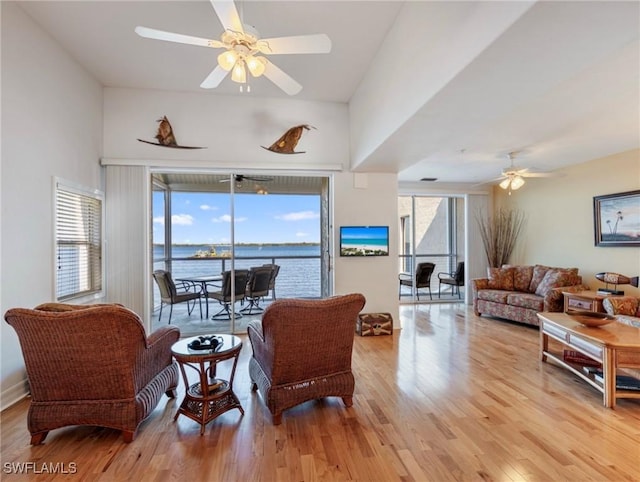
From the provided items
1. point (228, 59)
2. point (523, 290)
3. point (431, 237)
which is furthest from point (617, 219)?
point (228, 59)

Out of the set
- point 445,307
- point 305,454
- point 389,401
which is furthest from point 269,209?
point 445,307

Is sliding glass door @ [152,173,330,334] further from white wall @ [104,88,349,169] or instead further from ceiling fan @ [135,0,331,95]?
ceiling fan @ [135,0,331,95]

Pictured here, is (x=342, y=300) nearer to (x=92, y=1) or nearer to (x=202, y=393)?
(x=202, y=393)

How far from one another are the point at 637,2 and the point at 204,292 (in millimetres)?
5251

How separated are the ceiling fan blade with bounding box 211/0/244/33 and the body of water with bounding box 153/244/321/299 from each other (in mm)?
3191

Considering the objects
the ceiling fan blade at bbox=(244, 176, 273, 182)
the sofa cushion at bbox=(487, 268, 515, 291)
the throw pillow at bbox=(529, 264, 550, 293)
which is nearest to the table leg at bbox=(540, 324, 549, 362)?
the throw pillow at bbox=(529, 264, 550, 293)

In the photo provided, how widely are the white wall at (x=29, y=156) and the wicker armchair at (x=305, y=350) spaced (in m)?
2.18

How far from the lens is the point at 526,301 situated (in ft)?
16.7

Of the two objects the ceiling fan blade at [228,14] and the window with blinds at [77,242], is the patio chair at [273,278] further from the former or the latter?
the ceiling fan blade at [228,14]

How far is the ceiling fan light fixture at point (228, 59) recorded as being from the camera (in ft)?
7.84

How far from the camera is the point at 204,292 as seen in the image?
16.6 feet

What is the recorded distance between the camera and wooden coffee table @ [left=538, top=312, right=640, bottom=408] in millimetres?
2566


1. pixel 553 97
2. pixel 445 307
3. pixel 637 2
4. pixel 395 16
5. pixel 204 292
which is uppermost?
pixel 395 16

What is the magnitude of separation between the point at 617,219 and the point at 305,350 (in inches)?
219
